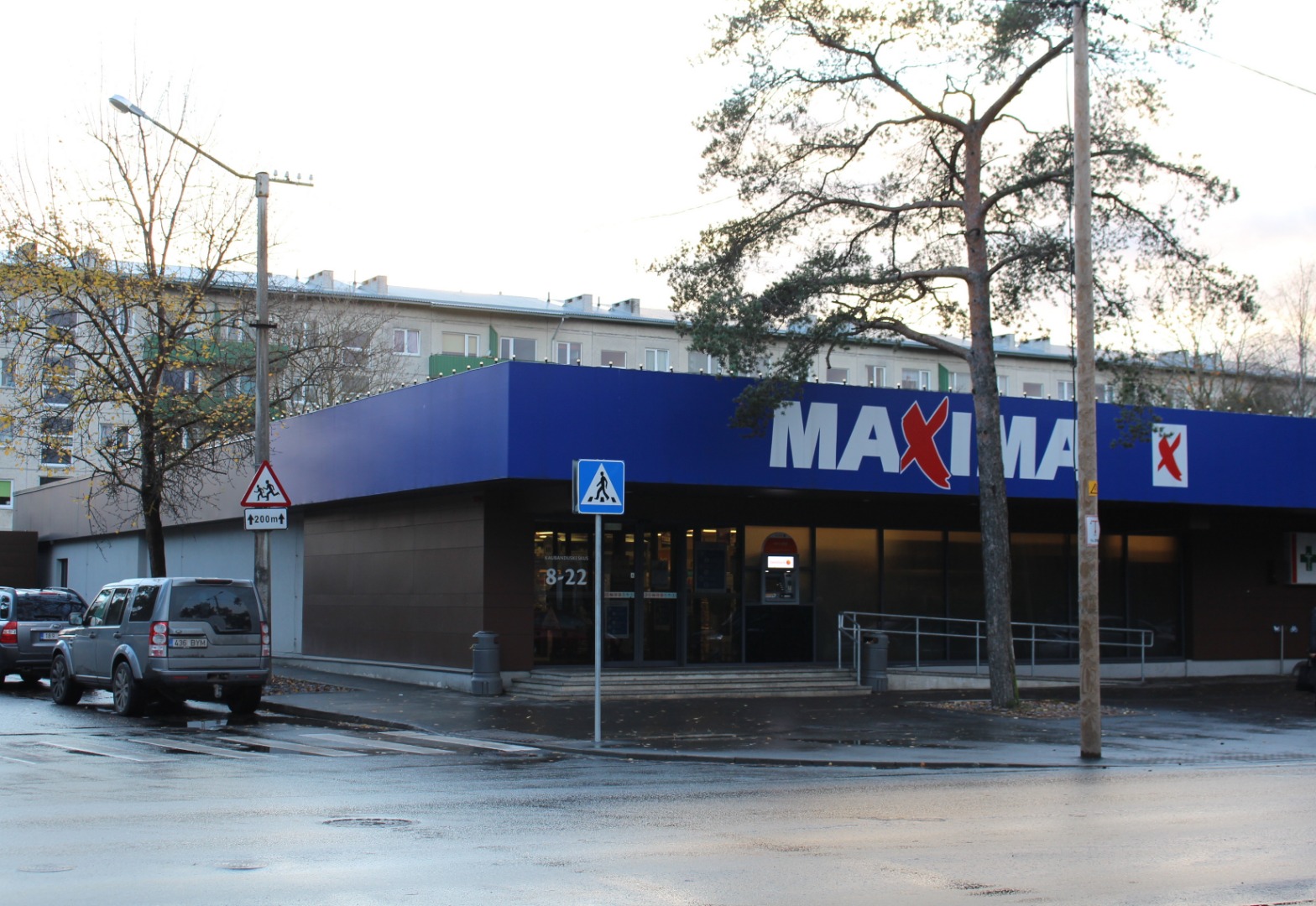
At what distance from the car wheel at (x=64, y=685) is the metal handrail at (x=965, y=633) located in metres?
12.7

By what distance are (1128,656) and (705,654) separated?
10058 millimetres

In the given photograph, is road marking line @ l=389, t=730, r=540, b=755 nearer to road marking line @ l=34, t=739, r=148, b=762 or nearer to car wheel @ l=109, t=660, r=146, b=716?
road marking line @ l=34, t=739, r=148, b=762

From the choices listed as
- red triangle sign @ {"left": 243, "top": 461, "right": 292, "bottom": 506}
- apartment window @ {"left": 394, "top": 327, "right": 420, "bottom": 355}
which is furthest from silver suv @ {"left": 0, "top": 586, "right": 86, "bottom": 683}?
apartment window @ {"left": 394, "top": 327, "right": 420, "bottom": 355}

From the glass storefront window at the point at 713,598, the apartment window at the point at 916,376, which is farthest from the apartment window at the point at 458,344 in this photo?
the glass storefront window at the point at 713,598

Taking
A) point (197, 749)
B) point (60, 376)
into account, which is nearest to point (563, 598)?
point (197, 749)

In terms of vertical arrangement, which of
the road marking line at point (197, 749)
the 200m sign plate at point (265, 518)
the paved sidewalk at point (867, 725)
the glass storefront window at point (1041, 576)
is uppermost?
the 200m sign plate at point (265, 518)

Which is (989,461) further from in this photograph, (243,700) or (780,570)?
(243,700)

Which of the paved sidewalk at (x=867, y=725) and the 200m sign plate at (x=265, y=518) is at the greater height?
the 200m sign plate at (x=265, y=518)

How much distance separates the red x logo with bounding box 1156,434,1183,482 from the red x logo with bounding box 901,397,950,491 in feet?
15.6

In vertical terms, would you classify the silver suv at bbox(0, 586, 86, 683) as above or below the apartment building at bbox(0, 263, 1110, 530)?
below

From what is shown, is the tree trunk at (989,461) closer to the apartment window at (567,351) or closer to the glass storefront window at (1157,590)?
the glass storefront window at (1157,590)

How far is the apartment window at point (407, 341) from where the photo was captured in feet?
206

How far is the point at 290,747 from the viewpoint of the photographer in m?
15.0

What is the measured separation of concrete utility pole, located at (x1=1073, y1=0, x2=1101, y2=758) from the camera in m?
15.5
